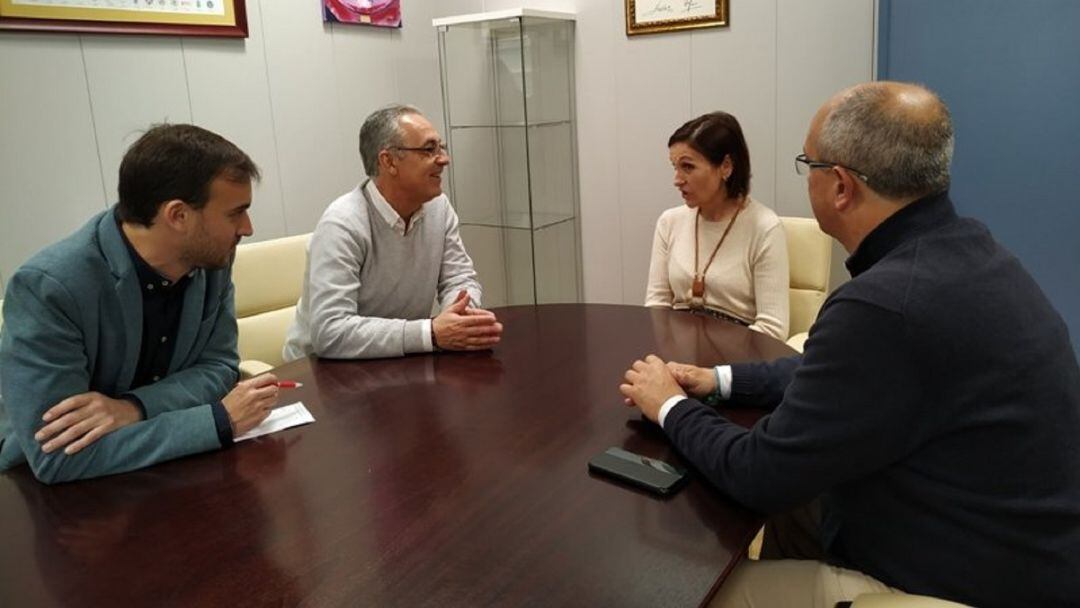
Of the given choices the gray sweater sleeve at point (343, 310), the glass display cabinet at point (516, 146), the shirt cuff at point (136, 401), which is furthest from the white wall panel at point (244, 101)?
the shirt cuff at point (136, 401)

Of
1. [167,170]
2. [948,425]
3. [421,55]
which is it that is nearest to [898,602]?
[948,425]

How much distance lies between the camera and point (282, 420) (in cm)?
155

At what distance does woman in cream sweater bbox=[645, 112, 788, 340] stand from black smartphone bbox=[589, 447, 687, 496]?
3.91 feet

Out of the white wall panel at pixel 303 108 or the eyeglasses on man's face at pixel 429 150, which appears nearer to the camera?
the eyeglasses on man's face at pixel 429 150

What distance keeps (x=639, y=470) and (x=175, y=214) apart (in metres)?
0.95

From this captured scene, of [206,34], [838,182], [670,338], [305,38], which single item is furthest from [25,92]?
[838,182]

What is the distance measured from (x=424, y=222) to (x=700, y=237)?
896 millimetres

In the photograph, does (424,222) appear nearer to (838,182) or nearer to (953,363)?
(838,182)

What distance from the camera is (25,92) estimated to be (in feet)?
7.47

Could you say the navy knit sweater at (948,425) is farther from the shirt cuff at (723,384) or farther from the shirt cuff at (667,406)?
→ the shirt cuff at (723,384)

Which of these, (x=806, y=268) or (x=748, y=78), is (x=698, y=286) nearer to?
(x=806, y=268)

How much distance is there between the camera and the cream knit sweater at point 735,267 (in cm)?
241
